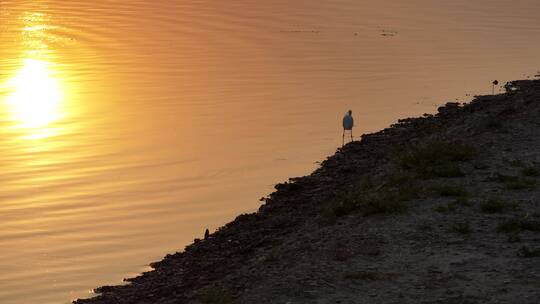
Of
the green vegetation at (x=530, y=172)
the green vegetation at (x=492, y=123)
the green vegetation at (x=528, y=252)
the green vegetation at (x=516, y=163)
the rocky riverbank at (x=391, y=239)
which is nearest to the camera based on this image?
the rocky riverbank at (x=391, y=239)

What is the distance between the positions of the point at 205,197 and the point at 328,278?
8.10m

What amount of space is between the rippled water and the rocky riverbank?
1305 mm

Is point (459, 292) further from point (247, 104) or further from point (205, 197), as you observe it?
point (247, 104)

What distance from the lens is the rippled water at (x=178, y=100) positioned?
59.5ft

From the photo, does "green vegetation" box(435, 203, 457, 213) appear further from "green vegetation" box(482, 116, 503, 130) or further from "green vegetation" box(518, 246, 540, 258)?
"green vegetation" box(482, 116, 503, 130)

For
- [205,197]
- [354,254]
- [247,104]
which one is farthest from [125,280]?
[247,104]

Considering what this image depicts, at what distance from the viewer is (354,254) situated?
1356cm

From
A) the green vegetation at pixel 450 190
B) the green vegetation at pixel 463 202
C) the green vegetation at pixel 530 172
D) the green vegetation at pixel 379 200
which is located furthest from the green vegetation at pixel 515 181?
the green vegetation at pixel 379 200

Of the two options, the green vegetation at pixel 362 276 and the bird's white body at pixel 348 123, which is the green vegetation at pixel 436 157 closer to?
the green vegetation at pixel 362 276

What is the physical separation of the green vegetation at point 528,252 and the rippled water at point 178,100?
6.09m

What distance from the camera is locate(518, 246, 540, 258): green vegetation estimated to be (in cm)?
1308

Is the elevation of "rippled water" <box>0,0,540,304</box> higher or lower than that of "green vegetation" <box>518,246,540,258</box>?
higher

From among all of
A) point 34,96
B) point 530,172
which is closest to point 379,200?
point 530,172

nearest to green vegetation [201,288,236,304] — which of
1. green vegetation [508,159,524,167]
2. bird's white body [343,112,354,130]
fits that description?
green vegetation [508,159,524,167]
